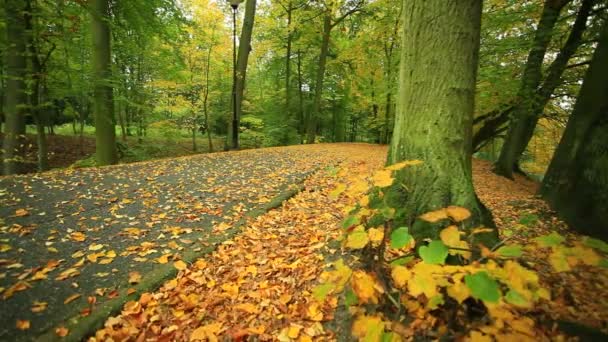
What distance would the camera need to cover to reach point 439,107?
8.11ft

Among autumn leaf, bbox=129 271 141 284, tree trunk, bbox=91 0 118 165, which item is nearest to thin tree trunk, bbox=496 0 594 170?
autumn leaf, bbox=129 271 141 284

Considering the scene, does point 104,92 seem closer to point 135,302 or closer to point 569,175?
point 135,302

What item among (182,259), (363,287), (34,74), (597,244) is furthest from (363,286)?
(34,74)

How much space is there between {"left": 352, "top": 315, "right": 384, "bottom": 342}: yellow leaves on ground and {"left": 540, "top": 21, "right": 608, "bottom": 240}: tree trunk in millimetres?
3331

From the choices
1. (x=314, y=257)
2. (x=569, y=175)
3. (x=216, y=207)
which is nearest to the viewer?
(x=314, y=257)

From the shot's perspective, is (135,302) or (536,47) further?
(536,47)

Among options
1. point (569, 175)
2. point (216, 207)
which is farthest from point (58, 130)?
point (569, 175)

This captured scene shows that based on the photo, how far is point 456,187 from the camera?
2.51m

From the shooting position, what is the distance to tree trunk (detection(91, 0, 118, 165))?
7230mm

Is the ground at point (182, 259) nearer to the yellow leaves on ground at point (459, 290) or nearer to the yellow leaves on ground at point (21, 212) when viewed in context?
the yellow leaves on ground at point (21, 212)

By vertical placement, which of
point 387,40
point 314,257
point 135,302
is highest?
point 387,40

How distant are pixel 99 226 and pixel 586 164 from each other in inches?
246

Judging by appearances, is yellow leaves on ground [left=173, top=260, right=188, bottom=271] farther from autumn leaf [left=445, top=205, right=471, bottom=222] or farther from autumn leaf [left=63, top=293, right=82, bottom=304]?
autumn leaf [left=445, top=205, right=471, bottom=222]

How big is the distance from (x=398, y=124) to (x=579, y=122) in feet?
10.8
